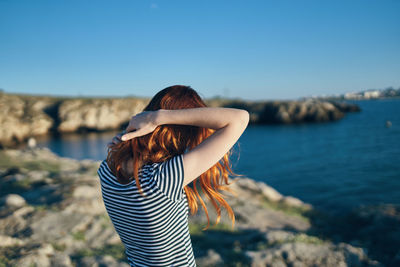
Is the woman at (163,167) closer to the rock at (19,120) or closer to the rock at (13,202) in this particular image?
the rock at (13,202)

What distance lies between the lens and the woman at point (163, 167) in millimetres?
1500

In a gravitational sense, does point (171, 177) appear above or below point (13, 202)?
above

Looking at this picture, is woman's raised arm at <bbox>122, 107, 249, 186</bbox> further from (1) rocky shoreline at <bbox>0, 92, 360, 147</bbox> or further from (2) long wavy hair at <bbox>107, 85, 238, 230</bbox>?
(1) rocky shoreline at <bbox>0, 92, 360, 147</bbox>

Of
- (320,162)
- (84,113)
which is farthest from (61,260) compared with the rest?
(84,113)

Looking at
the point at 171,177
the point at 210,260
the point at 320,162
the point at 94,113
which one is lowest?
the point at 320,162

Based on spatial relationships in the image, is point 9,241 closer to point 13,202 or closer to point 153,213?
point 13,202

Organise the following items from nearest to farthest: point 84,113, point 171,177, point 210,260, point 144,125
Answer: point 171,177 < point 144,125 < point 210,260 < point 84,113

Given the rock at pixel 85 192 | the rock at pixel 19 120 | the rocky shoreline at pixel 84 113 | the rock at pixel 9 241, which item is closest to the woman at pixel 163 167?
the rock at pixel 9 241

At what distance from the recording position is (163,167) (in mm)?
1494

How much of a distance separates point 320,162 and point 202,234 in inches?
952

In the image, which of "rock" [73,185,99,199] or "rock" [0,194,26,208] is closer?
"rock" [0,194,26,208]

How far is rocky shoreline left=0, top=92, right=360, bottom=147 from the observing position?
153ft

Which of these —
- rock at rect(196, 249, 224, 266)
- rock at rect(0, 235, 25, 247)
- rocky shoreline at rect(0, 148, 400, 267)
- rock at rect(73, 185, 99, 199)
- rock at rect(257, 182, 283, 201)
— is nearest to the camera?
rock at rect(0, 235, 25, 247)

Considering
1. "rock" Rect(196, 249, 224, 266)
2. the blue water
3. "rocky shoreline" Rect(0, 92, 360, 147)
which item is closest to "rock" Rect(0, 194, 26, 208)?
"rock" Rect(196, 249, 224, 266)
